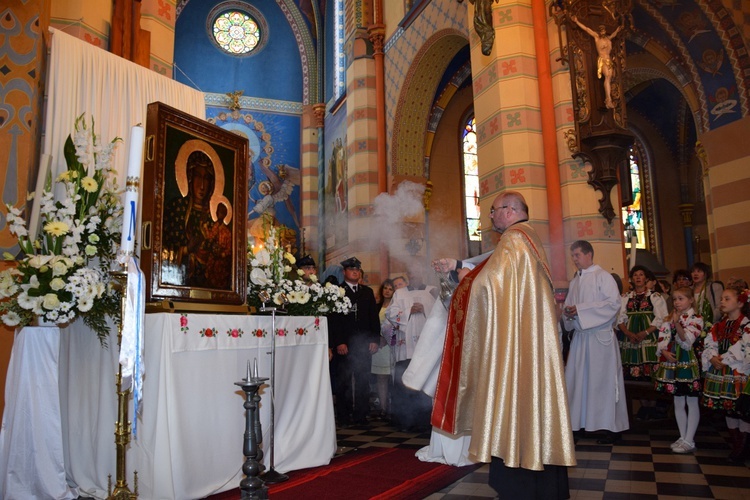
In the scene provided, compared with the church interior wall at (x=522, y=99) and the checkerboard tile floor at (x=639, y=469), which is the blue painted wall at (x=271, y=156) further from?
the checkerboard tile floor at (x=639, y=469)

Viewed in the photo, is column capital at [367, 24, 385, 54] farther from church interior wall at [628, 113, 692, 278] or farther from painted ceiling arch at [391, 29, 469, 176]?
church interior wall at [628, 113, 692, 278]

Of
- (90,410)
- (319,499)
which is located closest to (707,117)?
(319,499)

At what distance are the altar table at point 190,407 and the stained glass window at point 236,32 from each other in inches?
638

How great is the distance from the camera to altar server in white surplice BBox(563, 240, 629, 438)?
5.38 m

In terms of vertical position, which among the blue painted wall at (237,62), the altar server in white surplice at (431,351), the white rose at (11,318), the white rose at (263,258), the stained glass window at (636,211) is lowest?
the altar server in white surplice at (431,351)

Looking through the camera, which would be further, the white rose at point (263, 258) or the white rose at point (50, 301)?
the white rose at point (263, 258)

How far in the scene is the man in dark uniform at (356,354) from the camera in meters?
6.43

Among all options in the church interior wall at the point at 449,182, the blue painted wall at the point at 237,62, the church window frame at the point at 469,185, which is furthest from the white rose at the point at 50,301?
the blue painted wall at the point at 237,62

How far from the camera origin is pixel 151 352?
11.7 feet

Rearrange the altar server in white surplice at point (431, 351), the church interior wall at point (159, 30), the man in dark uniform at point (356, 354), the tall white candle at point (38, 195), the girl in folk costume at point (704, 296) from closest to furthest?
the altar server in white surplice at point (431, 351), the tall white candle at point (38, 195), the girl in folk costume at point (704, 296), the man in dark uniform at point (356, 354), the church interior wall at point (159, 30)

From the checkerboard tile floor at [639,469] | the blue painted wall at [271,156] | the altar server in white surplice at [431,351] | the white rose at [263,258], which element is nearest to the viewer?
the checkerboard tile floor at [639,469]

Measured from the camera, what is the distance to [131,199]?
2.74 metres

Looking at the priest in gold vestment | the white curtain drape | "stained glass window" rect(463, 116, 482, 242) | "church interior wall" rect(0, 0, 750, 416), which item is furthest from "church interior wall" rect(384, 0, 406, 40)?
the priest in gold vestment

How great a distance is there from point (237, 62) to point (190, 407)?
16732mm
